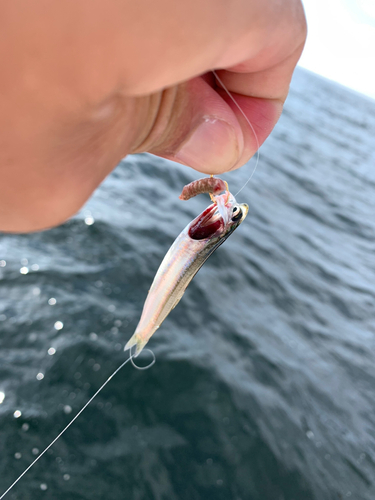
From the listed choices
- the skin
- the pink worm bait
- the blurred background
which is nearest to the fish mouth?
the pink worm bait

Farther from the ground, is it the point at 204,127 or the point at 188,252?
the point at 204,127

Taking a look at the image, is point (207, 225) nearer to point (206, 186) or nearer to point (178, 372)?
point (206, 186)

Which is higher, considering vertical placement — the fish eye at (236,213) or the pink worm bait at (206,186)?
the pink worm bait at (206,186)

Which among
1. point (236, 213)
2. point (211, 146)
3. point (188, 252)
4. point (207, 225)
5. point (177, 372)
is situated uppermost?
point (211, 146)

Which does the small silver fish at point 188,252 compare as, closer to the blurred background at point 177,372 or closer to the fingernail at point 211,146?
the fingernail at point 211,146

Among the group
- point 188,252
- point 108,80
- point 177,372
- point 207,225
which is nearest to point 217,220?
point 207,225

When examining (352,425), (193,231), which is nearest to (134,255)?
(352,425)

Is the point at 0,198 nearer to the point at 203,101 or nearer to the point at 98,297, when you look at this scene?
the point at 203,101

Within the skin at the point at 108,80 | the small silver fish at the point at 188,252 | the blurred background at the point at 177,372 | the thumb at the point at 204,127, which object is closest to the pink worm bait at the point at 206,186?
the small silver fish at the point at 188,252
